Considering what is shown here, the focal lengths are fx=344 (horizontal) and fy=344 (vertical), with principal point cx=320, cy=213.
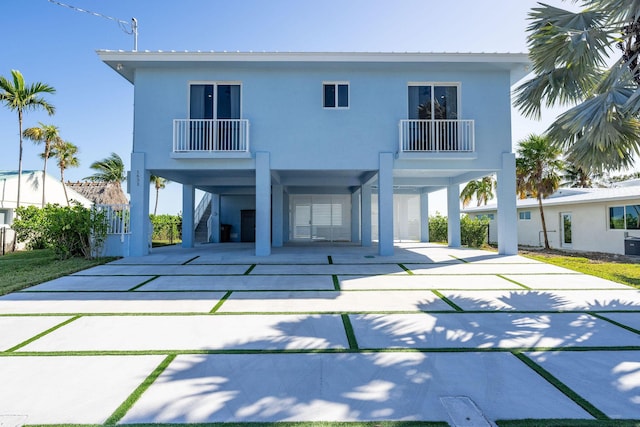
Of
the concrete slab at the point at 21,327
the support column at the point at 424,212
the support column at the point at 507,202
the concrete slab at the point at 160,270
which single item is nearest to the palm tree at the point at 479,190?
the support column at the point at 424,212

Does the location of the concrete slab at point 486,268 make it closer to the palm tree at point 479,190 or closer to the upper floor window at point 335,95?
the upper floor window at point 335,95

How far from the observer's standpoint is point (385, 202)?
1110 cm

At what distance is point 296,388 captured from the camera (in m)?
2.87

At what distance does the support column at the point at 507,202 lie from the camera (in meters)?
11.1

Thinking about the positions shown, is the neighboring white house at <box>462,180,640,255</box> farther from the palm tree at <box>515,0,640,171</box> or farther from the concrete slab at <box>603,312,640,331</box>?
the concrete slab at <box>603,312,640,331</box>

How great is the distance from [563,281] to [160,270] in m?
9.37

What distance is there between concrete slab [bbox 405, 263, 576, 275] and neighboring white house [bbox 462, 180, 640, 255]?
26.1 feet

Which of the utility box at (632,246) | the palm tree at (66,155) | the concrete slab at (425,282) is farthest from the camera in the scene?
the palm tree at (66,155)

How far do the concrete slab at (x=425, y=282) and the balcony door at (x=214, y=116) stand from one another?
6120 millimetres

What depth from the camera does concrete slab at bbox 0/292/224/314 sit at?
5.21 meters

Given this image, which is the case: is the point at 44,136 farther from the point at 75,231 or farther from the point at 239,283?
the point at 239,283

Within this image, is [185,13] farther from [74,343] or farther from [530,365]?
[530,365]

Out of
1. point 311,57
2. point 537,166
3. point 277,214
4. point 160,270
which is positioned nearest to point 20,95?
point 277,214

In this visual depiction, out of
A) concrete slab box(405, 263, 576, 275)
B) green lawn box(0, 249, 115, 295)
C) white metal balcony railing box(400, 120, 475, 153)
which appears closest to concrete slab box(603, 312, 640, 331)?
concrete slab box(405, 263, 576, 275)
